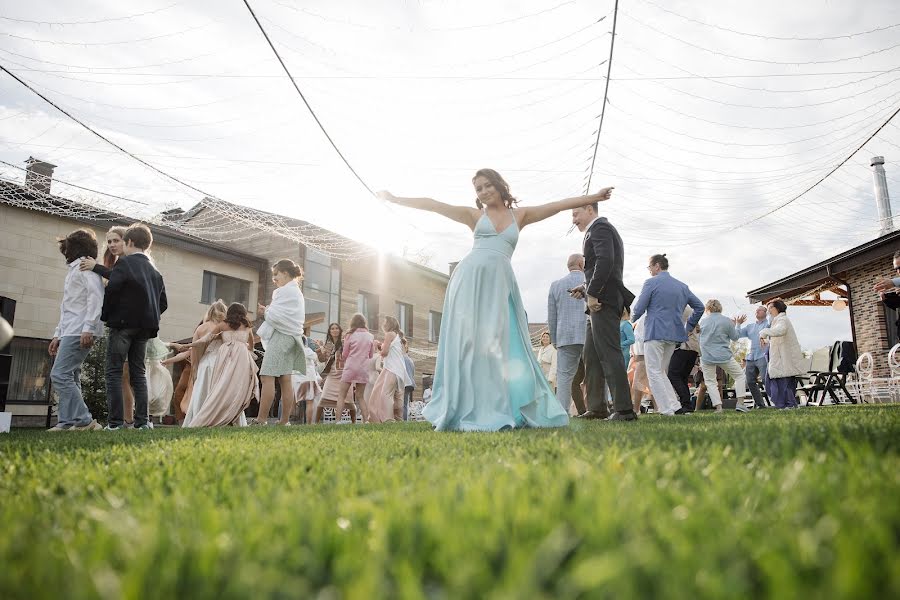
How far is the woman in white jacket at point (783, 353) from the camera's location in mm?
10086

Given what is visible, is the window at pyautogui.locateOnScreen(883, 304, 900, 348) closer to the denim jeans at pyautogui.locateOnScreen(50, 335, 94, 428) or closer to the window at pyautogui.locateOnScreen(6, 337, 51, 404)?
the denim jeans at pyautogui.locateOnScreen(50, 335, 94, 428)

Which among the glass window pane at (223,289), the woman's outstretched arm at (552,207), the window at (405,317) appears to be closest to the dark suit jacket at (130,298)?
the woman's outstretched arm at (552,207)

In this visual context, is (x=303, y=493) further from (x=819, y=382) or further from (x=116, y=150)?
(x=819, y=382)

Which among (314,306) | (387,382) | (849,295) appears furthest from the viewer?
(314,306)

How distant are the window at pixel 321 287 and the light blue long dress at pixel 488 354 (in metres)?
17.9

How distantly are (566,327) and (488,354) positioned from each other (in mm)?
2661

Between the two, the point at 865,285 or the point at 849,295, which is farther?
the point at 849,295

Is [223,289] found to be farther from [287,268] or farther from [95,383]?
[287,268]

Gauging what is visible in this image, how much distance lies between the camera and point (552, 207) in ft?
16.9

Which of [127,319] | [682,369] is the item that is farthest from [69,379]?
[682,369]

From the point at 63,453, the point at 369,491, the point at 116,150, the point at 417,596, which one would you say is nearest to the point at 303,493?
the point at 369,491

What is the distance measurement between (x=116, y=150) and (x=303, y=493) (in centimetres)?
1004

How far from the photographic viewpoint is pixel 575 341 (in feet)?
23.4

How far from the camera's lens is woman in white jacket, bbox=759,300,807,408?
1009cm
